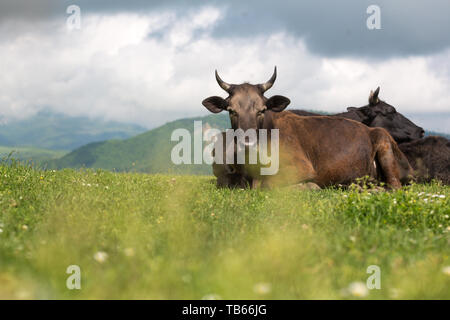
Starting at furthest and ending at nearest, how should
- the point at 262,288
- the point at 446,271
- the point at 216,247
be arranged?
the point at 216,247, the point at 446,271, the point at 262,288

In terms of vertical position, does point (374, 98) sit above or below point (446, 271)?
above

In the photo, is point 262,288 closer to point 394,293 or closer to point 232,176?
point 394,293

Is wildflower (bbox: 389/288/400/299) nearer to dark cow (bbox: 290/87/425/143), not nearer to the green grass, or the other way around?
the green grass

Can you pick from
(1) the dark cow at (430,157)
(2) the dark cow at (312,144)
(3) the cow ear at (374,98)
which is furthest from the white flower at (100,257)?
(3) the cow ear at (374,98)

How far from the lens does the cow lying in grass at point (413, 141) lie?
13734 millimetres

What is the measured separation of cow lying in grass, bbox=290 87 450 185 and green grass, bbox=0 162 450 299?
7.80m

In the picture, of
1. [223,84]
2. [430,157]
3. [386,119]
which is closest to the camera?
[223,84]

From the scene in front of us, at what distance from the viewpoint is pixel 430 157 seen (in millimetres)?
14016

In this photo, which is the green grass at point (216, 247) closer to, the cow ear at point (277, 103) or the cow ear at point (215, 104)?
the cow ear at point (215, 104)

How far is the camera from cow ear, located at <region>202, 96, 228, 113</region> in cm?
913

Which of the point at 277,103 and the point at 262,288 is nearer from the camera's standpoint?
the point at 262,288

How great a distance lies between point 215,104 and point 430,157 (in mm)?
8807

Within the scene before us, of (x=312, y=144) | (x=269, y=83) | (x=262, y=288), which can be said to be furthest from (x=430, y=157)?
(x=262, y=288)

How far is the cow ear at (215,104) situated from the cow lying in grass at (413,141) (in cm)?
443
